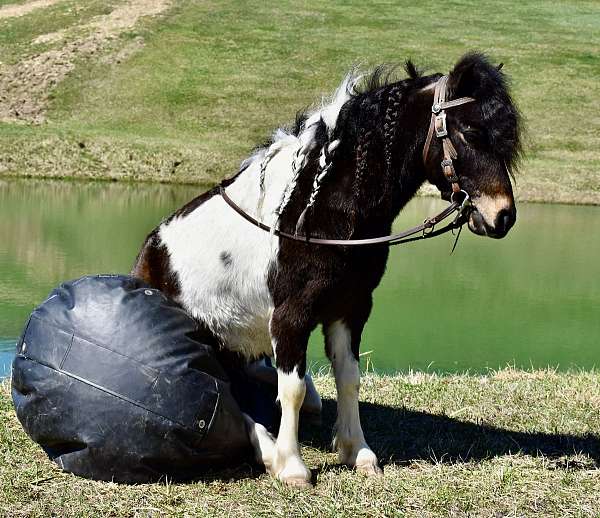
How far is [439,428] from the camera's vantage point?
623cm

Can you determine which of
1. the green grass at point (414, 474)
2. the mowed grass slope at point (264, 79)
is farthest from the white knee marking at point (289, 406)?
the mowed grass slope at point (264, 79)

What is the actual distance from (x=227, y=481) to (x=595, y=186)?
84.7ft

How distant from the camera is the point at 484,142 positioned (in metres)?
4.82

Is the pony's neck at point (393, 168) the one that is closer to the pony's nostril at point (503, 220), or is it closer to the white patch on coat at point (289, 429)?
the pony's nostril at point (503, 220)

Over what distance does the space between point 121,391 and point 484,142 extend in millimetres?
2329

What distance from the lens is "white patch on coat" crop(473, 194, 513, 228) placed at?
15.6ft

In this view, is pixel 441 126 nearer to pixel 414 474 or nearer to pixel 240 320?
pixel 240 320

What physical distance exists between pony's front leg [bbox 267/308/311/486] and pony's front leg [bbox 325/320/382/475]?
0.35 metres

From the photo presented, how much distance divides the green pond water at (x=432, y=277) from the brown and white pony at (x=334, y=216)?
394cm

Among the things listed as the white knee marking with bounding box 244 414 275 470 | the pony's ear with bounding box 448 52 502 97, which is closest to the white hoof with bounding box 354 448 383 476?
the white knee marking with bounding box 244 414 275 470

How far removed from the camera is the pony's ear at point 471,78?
4.86 metres

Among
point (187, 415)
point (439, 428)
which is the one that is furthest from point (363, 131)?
point (439, 428)

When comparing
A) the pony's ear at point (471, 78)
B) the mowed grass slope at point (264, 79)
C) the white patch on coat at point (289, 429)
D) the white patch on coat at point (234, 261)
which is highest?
the pony's ear at point (471, 78)

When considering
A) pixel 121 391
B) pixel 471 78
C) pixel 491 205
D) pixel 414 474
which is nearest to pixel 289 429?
pixel 414 474
